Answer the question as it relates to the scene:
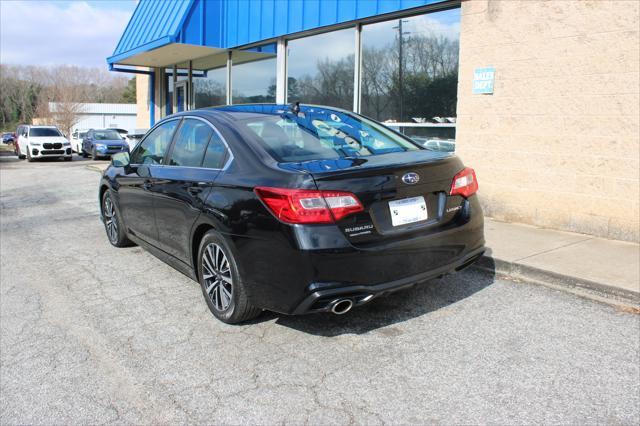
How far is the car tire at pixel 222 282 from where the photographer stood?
377 cm

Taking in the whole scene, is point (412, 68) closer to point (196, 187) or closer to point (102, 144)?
point (196, 187)

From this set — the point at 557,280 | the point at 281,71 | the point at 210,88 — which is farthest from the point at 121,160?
the point at 210,88

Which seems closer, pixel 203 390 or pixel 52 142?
pixel 203 390

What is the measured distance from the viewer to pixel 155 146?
5301mm

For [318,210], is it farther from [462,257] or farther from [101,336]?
[101,336]

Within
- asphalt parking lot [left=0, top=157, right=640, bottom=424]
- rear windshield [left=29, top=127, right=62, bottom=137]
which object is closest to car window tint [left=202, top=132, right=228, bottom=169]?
asphalt parking lot [left=0, top=157, right=640, bottom=424]

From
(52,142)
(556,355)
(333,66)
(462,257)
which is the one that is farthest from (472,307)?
(52,142)

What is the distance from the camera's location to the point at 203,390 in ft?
10.3

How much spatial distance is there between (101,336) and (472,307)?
2868 mm

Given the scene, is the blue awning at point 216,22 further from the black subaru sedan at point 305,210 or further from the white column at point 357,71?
the black subaru sedan at point 305,210

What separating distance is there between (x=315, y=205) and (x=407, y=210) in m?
0.68

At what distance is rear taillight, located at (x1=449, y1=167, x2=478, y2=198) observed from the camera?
155 inches

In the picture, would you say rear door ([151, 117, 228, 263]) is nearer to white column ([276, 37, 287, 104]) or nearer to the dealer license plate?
the dealer license plate

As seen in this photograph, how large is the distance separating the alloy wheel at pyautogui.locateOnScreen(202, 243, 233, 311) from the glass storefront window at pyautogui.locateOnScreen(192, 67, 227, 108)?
11.2m
